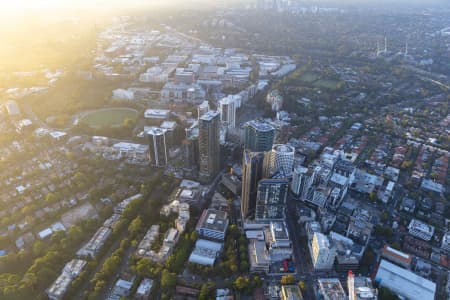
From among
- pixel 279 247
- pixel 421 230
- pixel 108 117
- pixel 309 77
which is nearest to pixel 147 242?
pixel 279 247

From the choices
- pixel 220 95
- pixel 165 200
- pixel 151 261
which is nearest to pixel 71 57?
pixel 220 95

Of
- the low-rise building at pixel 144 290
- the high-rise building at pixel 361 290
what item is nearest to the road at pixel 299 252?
the high-rise building at pixel 361 290

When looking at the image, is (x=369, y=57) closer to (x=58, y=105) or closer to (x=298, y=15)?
(x=298, y=15)

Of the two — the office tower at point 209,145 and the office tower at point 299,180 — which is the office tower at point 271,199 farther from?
the office tower at point 209,145

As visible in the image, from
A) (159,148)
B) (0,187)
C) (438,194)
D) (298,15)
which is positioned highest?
(298,15)

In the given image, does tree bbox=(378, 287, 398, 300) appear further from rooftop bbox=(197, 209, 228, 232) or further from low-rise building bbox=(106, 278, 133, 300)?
low-rise building bbox=(106, 278, 133, 300)

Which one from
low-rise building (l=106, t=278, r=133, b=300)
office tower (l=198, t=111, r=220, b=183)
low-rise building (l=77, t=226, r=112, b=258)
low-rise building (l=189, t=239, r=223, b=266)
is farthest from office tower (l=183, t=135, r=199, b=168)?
low-rise building (l=106, t=278, r=133, b=300)

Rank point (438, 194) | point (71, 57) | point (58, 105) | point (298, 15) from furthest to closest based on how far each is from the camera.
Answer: point (298, 15), point (71, 57), point (58, 105), point (438, 194)

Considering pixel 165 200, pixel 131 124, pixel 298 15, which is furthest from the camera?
pixel 298 15
